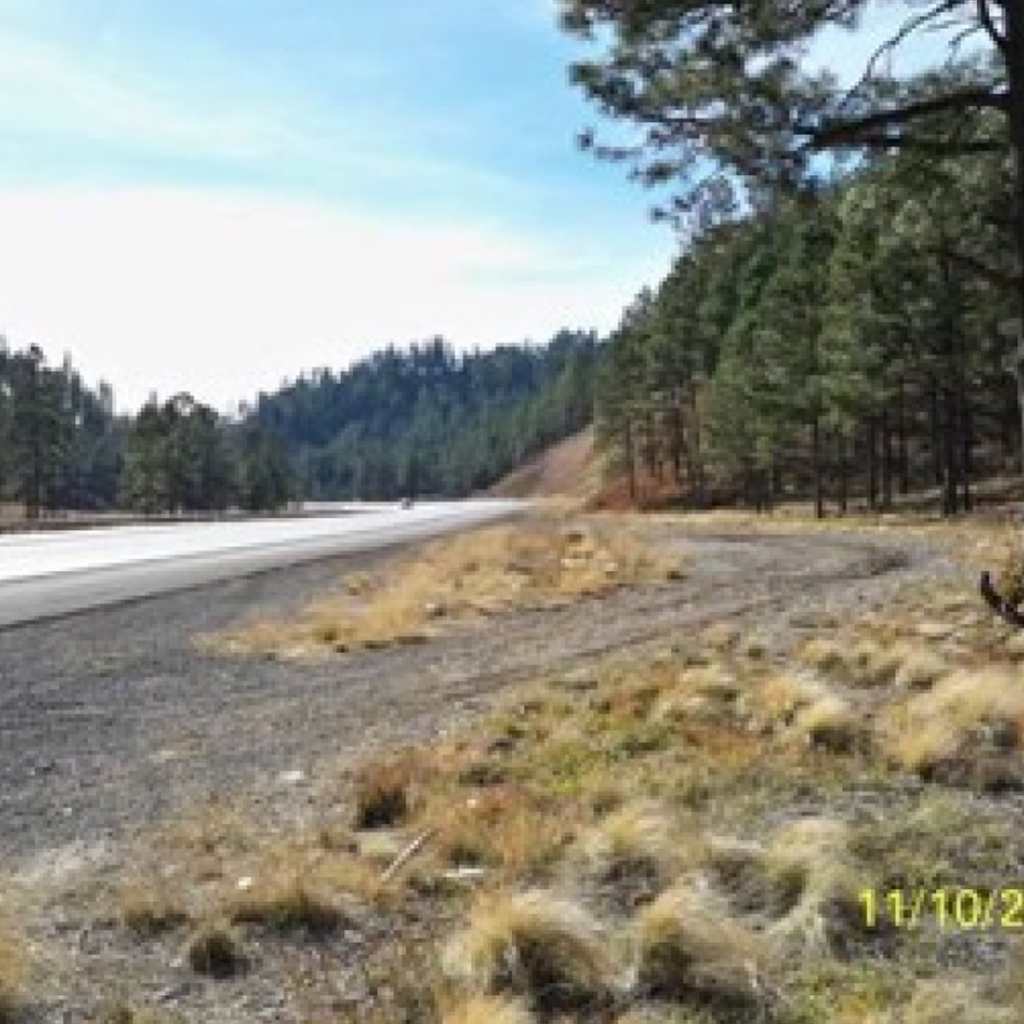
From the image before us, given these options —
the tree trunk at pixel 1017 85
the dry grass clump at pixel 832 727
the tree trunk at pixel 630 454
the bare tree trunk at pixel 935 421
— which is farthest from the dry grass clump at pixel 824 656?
the tree trunk at pixel 630 454

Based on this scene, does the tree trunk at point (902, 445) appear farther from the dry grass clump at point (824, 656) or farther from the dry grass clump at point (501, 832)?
the dry grass clump at point (501, 832)

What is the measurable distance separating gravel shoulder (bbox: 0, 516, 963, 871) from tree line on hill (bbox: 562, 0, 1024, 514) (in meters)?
4.17

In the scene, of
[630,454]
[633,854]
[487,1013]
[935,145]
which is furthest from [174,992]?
[630,454]

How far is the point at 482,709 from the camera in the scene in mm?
13148

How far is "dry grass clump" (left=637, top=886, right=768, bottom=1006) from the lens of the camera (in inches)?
230

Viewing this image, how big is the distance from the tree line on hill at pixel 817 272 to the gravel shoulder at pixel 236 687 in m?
4.17

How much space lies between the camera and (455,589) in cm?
A: 2855

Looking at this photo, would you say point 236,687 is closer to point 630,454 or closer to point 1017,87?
point 1017,87

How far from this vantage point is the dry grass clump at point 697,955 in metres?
5.85

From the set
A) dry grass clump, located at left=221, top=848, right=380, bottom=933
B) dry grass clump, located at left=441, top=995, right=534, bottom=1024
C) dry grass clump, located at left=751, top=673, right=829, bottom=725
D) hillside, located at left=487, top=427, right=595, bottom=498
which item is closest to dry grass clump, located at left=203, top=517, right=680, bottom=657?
dry grass clump, located at left=751, top=673, right=829, bottom=725

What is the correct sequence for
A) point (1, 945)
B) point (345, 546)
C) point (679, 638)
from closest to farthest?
point (1, 945)
point (679, 638)
point (345, 546)

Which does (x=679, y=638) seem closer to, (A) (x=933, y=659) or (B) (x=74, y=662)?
(A) (x=933, y=659)

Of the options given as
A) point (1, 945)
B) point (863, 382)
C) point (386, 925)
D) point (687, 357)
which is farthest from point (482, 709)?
point (687, 357)

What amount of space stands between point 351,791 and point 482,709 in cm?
335
